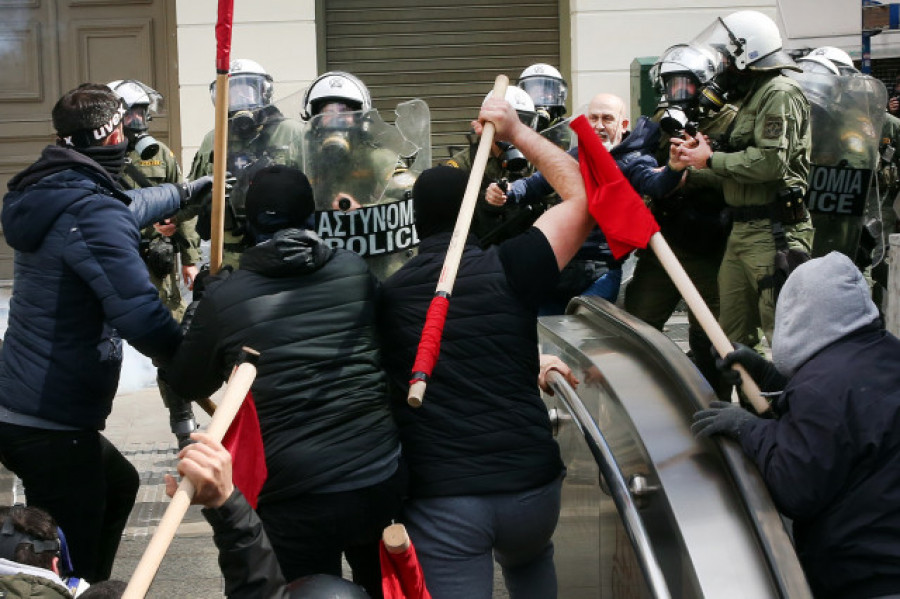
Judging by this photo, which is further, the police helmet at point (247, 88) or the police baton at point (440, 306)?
the police helmet at point (247, 88)

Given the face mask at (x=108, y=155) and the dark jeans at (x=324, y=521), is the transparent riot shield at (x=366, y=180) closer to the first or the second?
the face mask at (x=108, y=155)

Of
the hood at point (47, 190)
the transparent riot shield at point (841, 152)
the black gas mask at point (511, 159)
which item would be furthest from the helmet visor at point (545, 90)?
the hood at point (47, 190)

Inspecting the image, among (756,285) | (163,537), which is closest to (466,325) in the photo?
(163,537)

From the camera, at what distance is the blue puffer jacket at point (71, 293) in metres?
4.04

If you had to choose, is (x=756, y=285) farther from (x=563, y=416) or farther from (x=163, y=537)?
(x=163, y=537)

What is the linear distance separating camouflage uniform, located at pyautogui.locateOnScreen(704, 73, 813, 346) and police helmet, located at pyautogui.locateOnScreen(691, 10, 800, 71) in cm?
7

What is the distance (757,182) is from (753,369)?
3.03 metres

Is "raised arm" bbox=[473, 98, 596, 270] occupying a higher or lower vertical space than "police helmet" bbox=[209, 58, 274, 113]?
lower

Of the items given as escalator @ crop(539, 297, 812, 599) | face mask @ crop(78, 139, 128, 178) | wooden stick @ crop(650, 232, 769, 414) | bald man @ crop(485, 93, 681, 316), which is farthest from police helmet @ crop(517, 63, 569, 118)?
wooden stick @ crop(650, 232, 769, 414)

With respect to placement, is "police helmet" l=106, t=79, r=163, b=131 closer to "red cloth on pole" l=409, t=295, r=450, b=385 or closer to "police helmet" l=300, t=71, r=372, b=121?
"police helmet" l=300, t=71, r=372, b=121

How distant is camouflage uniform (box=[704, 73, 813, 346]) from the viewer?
6297 millimetres

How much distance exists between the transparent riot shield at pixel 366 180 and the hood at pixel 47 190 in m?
1.66

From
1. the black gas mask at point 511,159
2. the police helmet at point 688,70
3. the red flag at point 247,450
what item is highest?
the police helmet at point 688,70

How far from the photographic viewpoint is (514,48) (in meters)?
12.2
